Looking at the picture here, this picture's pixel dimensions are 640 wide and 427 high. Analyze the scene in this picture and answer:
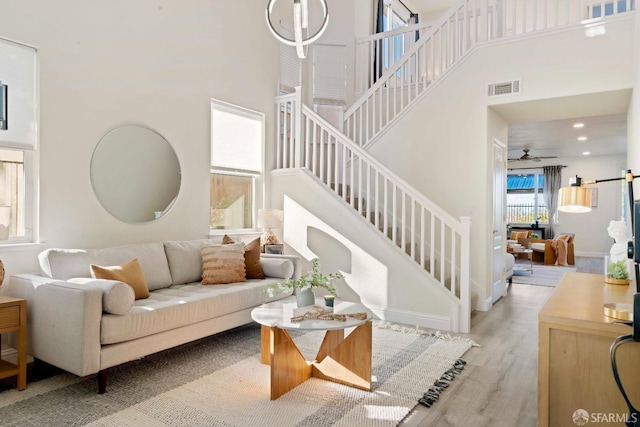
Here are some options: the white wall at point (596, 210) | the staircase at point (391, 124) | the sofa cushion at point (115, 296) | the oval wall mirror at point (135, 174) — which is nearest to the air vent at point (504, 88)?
the staircase at point (391, 124)

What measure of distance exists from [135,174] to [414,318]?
325 cm

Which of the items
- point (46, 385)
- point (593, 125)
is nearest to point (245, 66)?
point (46, 385)

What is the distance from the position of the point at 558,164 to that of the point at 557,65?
8.64 meters

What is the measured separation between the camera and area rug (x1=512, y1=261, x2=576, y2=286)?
7320mm

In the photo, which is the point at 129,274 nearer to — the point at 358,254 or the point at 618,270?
the point at 358,254

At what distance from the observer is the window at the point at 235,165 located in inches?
198

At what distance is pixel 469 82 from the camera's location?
5.10m

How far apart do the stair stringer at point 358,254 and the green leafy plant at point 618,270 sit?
1.59m

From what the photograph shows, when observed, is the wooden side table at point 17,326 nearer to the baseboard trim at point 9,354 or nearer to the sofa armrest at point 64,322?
the sofa armrest at point 64,322

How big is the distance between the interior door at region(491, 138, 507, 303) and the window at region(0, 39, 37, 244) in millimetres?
5027

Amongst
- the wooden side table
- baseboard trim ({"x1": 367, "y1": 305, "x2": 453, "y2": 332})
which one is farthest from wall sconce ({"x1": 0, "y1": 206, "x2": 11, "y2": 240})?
baseboard trim ({"x1": 367, "y1": 305, "x2": 453, "y2": 332})

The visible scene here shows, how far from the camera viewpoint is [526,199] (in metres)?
12.9

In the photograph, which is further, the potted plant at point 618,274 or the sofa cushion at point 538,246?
the sofa cushion at point 538,246

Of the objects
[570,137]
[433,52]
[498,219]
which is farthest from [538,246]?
[433,52]
